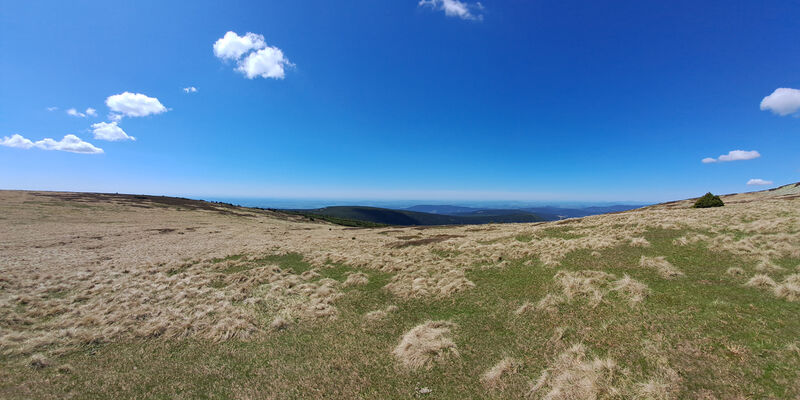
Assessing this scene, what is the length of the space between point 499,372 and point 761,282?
1268cm

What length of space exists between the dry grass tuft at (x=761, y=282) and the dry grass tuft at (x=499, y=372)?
11.6 meters

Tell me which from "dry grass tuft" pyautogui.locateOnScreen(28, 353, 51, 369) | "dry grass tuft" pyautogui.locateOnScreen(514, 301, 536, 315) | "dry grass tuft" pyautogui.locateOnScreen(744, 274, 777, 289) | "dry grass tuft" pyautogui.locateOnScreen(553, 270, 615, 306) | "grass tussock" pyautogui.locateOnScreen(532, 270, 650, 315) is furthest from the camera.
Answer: "dry grass tuft" pyautogui.locateOnScreen(553, 270, 615, 306)

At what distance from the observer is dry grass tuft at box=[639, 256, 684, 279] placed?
43.9ft

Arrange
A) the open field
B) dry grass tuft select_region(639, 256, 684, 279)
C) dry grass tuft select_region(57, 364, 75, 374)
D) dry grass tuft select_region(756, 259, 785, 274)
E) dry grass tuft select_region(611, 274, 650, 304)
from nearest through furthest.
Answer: the open field, dry grass tuft select_region(57, 364, 75, 374), dry grass tuft select_region(611, 274, 650, 304), dry grass tuft select_region(756, 259, 785, 274), dry grass tuft select_region(639, 256, 684, 279)

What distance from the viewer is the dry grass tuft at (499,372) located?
8.02 m

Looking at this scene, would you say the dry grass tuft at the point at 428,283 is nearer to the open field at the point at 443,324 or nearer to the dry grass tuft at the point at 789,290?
the open field at the point at 443,324

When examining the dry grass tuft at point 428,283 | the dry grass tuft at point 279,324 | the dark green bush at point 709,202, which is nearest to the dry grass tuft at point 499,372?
the dry grass tuft at point 428,283

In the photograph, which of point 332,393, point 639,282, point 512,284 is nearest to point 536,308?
point 512,284

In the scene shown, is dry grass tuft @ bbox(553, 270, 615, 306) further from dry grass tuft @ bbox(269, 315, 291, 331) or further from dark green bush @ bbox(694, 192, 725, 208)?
dark green bush @ bbox(694, 192, 725, 208)

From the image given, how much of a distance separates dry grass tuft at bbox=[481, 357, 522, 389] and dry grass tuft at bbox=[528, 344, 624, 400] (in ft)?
2.41

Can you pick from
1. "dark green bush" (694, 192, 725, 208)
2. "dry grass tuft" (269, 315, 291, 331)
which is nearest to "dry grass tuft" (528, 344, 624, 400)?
"dry grass tuft" (269, 315, 291, 331)

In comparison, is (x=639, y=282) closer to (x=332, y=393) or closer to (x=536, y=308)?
(x=536, y=308)

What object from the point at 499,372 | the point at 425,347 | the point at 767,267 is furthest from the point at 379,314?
the point at 767,267

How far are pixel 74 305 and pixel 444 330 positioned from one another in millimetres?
20341
